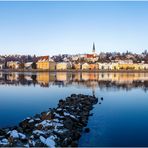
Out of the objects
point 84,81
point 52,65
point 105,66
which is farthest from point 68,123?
point 52,65

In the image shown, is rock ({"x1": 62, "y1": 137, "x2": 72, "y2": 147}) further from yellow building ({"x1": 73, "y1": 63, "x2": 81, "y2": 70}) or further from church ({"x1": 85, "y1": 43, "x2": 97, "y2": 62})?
church ({"x1": 85, "y1": 43, "x2": 97, "y2": 62})

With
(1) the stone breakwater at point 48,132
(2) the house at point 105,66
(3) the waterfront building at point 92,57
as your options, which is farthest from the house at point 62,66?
(1) the stone breakwater at point 48,132

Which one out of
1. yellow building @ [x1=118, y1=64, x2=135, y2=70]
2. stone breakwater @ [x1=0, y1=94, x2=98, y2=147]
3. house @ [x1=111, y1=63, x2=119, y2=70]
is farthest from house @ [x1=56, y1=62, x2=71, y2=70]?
stone breakwater @ [x1=0, y1=94, x2=98, y2=147]

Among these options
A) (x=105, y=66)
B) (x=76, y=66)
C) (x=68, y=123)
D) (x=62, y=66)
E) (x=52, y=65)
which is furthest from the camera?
(x=76, y=66)

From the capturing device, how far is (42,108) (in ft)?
63.8

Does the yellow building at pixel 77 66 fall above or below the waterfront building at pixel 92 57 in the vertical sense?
below

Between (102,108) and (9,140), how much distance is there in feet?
33.8

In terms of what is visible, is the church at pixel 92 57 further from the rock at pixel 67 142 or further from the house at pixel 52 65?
the rock at pixel 67 142

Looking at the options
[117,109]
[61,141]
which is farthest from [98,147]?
[117,109]

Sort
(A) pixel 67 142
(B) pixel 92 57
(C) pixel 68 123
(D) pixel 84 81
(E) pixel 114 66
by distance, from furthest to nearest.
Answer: (B) pixel 92 57, (E) pixel 114 66, (D) pixel 84 81, (C) pixel 68 123, (A) pixel 67 142

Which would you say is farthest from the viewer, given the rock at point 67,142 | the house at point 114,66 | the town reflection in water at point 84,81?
the house at point 114,66

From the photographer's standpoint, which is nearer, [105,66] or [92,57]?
[105,66]

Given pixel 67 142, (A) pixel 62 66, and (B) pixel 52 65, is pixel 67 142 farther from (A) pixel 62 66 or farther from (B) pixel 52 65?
(A) pixel 62 66

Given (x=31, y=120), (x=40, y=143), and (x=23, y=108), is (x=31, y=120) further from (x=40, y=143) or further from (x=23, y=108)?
(x=23, y=108)
